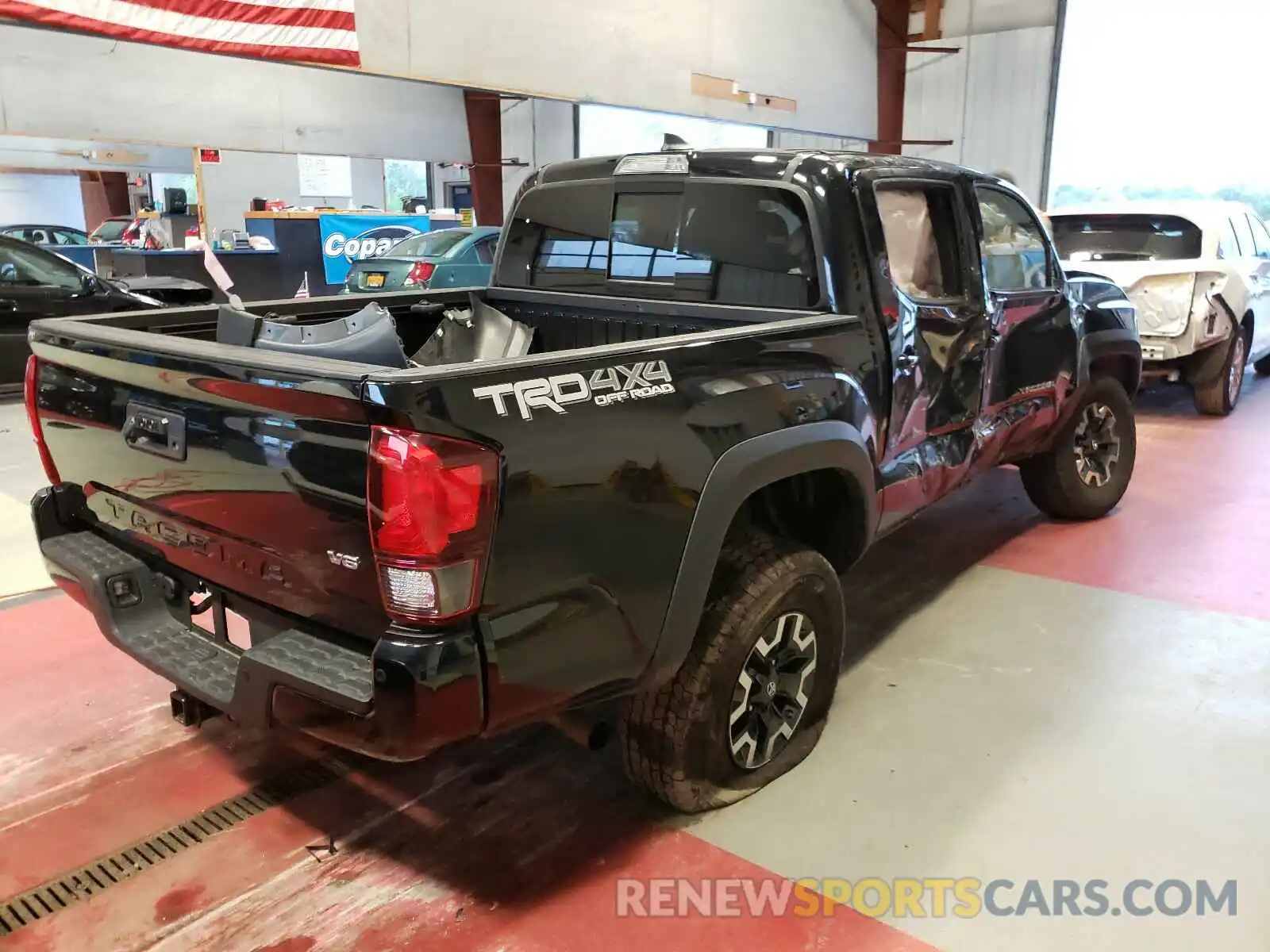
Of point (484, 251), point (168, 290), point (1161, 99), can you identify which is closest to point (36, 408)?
point (168, 290)

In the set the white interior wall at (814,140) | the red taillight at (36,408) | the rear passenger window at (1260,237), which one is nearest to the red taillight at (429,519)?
the red taillight at (36,408)

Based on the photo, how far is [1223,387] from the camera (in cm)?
764

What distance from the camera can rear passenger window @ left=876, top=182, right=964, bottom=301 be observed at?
316cm

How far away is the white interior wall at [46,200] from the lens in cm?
2133

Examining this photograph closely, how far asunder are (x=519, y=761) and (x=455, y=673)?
115 centimetres

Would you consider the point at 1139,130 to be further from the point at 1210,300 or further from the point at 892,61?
the point at 1210,300

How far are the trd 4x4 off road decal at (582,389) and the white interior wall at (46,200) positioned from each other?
76.7 feet

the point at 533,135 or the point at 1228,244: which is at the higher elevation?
the point at 533,135

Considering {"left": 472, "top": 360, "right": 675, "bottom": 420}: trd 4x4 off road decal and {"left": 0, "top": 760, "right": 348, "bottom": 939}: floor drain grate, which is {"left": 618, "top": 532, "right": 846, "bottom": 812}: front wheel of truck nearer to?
{"left": 472, "top": 360, "right": 675, "bottom": 420}: trd 4x4 off road decal

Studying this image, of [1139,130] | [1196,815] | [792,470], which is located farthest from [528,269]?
[1139,130]

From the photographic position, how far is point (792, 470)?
2.51m

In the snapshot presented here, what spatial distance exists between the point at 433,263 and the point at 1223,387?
708cm

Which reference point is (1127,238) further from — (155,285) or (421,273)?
(155,285)

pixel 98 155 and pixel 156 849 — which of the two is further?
pixel 98 155
